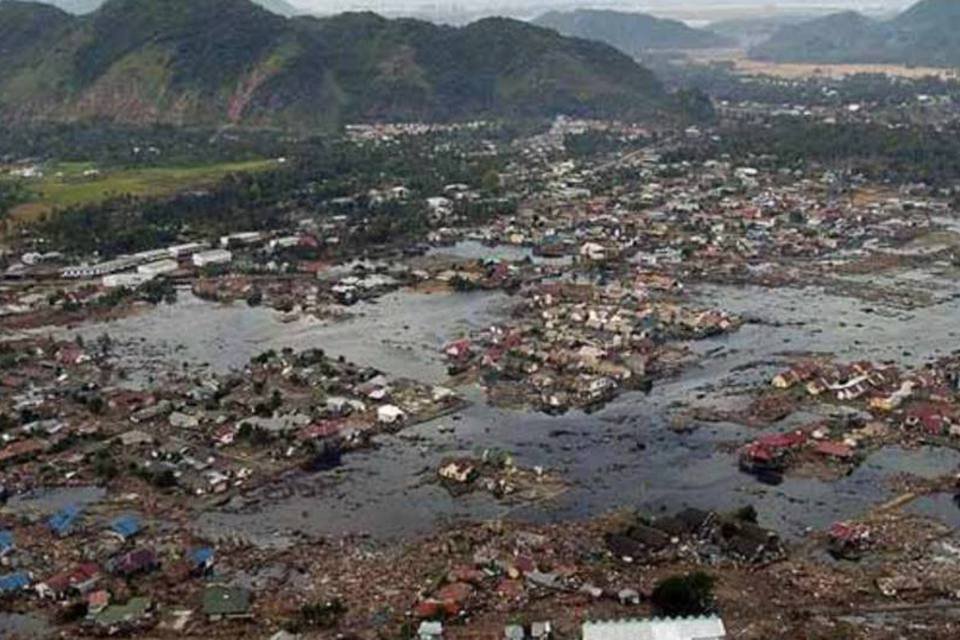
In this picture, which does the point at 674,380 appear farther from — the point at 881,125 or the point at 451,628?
the point at 881,125

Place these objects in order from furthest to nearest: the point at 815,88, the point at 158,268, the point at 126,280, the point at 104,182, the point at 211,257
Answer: the point at 815,88 < the point at 104,182 < the point at 211,257 < the point at 158,268 < the point at 126,280

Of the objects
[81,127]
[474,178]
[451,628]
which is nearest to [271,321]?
[451,628]

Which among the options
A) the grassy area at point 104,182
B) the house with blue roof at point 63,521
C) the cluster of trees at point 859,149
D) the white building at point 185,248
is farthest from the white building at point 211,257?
the cluster of trees at point 859,149

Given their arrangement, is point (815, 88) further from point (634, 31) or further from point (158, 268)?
point (158, 268)

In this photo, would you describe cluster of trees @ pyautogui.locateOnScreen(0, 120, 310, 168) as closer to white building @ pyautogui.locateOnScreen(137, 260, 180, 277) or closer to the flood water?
white building @ pyautogui.locateOnScreen(137, 260, 180, 277)

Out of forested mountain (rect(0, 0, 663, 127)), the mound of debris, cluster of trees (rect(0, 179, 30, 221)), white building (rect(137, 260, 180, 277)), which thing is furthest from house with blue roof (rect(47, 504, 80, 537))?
forested mountain (rect(0, 0, 663, 127))

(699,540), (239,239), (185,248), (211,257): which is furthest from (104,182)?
(699,540)
